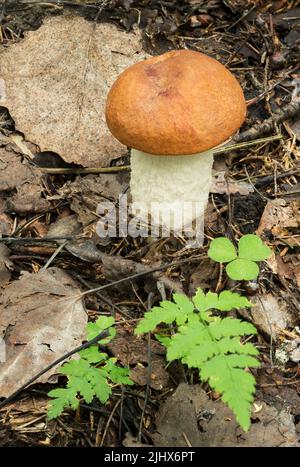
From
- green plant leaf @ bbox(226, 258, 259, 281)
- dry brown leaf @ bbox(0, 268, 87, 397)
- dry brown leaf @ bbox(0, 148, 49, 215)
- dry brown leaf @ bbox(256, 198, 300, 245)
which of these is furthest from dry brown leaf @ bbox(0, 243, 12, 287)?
dry brown leaf @ bbox(256, 198, 300, 245)

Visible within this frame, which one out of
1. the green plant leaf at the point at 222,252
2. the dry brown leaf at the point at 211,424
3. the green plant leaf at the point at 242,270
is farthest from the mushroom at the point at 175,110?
the dry brown leaf at the point at 211,424

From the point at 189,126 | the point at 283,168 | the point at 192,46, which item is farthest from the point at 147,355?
the point at 192,46

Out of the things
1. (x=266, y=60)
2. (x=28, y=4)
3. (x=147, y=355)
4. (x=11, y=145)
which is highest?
(x=28, y=4)

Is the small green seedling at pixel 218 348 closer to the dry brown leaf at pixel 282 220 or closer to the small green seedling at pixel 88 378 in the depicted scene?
the small green seedling at pixel 88 378

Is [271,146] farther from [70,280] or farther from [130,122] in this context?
[70,280]

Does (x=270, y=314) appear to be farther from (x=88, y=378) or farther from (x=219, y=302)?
(x=88, y=378)

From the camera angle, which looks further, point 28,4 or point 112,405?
point 28,4

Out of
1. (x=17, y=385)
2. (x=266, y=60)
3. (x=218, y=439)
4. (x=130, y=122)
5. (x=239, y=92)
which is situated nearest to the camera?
(x=218, y=439)

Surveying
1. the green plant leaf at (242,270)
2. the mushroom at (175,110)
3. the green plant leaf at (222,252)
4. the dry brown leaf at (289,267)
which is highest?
the mushroom at (175,110)
